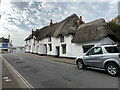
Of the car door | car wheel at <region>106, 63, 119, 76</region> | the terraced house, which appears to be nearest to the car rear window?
the car door

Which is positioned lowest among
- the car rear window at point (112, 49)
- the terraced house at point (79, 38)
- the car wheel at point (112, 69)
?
the car wheel at point (112, 69)

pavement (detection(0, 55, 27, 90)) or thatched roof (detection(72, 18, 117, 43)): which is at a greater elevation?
thatched roof (detection(72, 18, 117, 43))

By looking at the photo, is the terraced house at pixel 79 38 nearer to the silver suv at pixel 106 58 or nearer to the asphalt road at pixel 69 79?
the silver suv at pixel 106 58

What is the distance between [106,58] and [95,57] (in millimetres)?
746

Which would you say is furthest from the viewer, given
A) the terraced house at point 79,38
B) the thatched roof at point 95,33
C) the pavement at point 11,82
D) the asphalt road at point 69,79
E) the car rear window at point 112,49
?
the terraced house at point 79,38

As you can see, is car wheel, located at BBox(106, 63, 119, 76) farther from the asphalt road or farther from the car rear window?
the car rear window

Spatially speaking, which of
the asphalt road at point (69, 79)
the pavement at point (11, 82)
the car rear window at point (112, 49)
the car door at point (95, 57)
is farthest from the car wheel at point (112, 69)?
the pavement at point (11, 82)

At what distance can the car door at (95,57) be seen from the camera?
17.4ft

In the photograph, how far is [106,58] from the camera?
194 inches

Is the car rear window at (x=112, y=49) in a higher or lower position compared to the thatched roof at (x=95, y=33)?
lower

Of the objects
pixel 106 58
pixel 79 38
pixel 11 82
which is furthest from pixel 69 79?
pixel 79 38

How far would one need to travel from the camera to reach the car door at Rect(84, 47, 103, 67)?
5.31 metres

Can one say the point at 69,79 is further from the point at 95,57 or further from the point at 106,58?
the point at 106,58

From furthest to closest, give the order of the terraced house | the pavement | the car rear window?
the terraced house → the car rear window → the pavement
